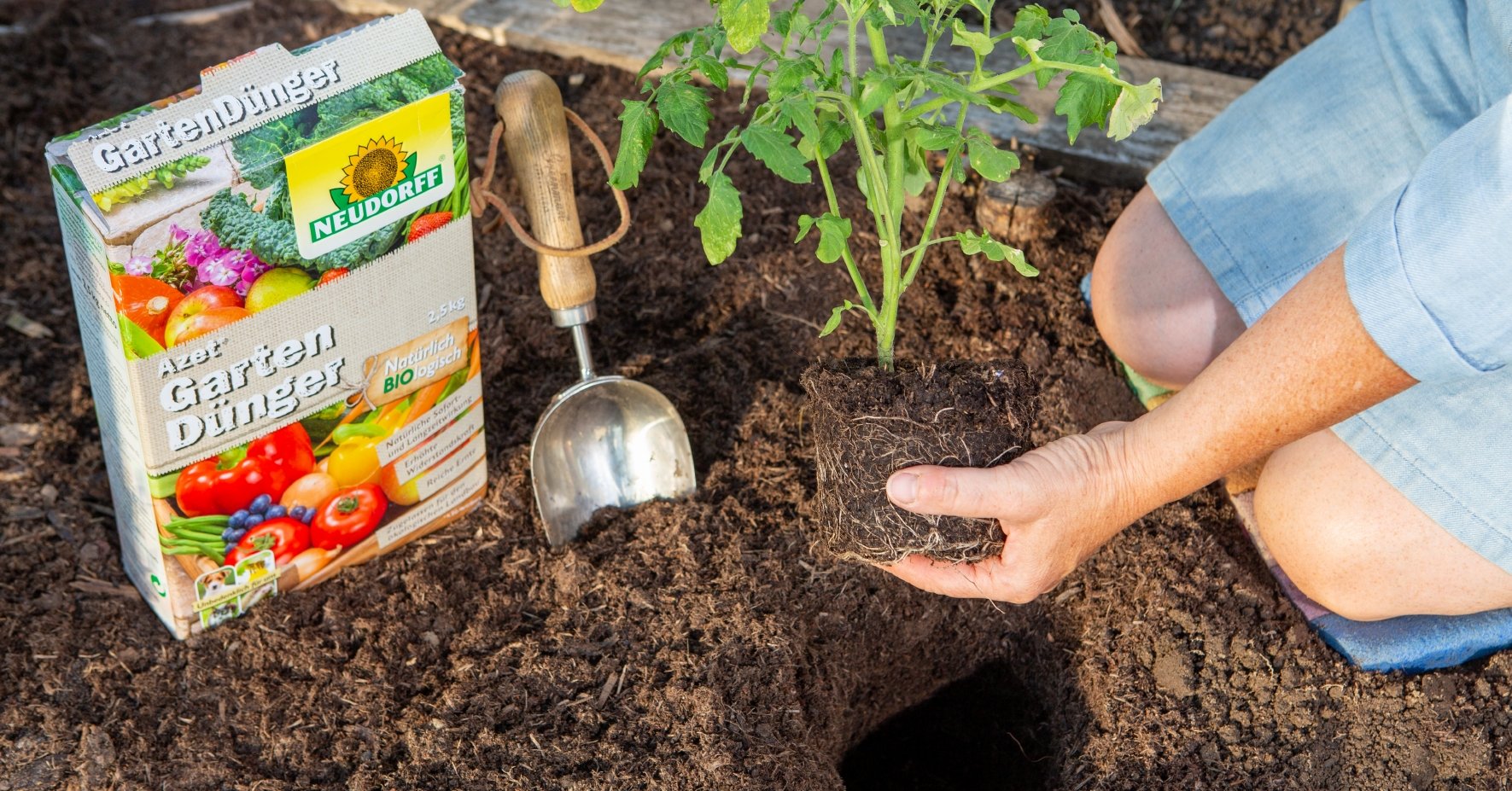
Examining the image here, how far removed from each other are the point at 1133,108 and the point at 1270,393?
1.15 ft

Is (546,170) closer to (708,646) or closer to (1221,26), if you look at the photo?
(708,646)

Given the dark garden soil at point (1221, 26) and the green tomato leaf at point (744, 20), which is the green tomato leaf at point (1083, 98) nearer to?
the green tomato leaf at point (744, 20)

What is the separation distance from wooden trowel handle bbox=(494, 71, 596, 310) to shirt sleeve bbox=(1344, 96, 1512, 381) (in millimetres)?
885

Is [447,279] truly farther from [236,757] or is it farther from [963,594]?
[963,594]

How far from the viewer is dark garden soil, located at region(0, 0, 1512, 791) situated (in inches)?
56.7

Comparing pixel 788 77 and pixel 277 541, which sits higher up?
pixel 788 77

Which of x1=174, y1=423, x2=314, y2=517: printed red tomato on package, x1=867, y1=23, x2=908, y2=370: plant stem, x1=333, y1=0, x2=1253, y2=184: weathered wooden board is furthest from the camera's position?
x1=333, y1=0, x2=1253, y2=184: weathered wooden board

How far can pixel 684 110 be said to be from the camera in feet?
3.95

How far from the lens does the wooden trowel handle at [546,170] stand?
1.44 metres

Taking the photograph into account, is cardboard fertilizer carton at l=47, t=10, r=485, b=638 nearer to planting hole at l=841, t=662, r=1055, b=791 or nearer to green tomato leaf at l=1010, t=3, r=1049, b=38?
green tomato leaf at l=1010, t=3, r=1049, b=38

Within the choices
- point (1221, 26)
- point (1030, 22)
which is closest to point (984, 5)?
point (1030, 22)

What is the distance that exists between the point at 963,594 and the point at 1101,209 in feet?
3.07

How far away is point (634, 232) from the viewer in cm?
206

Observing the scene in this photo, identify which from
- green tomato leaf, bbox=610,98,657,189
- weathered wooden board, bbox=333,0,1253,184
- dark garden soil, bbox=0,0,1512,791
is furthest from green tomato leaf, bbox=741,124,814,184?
weathered wooden board, bbox=333,0,1253,184
